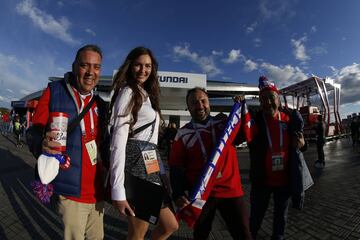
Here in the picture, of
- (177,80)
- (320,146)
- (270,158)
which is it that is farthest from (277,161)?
(177,80)

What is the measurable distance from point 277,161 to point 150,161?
1.53 m

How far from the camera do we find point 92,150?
1.79 meters

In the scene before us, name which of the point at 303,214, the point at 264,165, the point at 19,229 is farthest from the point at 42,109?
the point at 303,214

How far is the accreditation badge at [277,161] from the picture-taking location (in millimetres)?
2646

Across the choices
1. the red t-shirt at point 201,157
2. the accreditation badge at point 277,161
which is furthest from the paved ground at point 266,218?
the red t-shirt at point 201,157

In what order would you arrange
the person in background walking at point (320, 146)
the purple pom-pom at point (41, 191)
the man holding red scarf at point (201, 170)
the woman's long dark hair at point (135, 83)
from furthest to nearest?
the person in background walking at point (320, 146) < the man holding red scarf at point (201, 170) < the woman's long dark hair at point (135, 83) < the purple pom-pom at point (41, 191)

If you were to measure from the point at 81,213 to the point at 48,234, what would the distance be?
229cm

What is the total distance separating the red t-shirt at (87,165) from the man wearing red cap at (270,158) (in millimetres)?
1589

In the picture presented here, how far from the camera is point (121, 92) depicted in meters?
1.79

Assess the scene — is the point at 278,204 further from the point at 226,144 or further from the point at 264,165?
the point at 226,144

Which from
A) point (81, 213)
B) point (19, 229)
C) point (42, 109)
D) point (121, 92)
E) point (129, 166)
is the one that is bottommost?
point (19, 229)

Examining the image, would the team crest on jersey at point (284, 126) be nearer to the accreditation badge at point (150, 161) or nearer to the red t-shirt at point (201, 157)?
the red t-shirt at point (201, 157)

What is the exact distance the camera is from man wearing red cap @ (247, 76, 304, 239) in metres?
2.65

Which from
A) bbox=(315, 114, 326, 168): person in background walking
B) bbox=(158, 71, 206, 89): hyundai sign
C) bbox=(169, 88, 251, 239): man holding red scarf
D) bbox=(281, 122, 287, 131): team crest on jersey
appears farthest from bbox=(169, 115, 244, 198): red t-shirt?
bbox=(158, 71, 206, 89): hyundai sign
